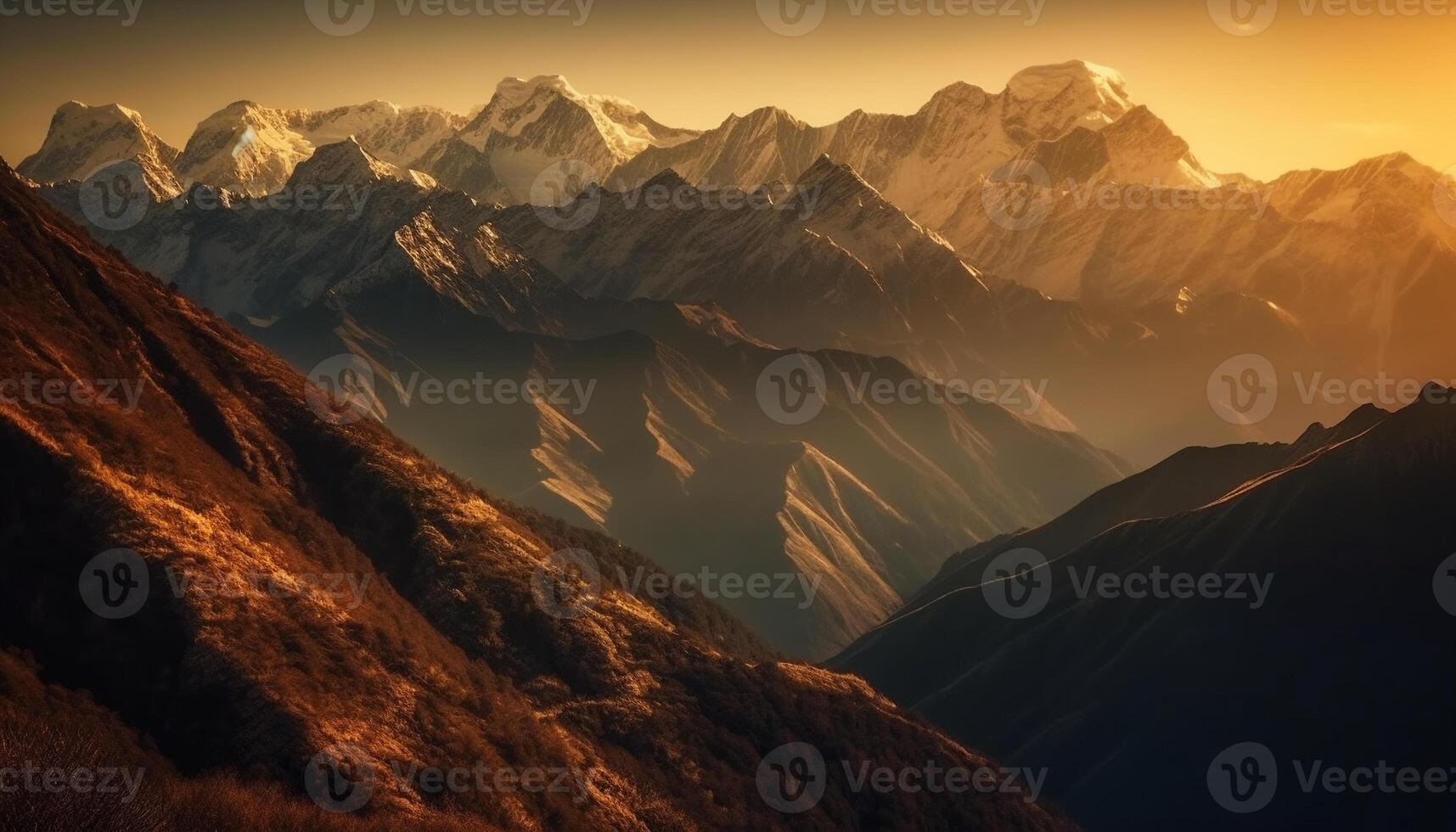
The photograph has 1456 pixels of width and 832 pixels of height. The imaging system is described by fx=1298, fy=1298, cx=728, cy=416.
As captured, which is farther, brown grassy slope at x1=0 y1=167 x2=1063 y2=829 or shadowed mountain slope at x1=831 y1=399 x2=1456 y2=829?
shadowed mountain slope at x1=831 y1=399 x2=1456 y2=829

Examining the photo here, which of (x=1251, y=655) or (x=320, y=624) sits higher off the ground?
(x=1251, y=655)

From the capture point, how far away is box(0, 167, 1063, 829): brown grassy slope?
66.9 metres

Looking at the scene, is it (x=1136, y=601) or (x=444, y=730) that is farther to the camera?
(x=1136, y=601)

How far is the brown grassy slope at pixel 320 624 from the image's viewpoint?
66938mm

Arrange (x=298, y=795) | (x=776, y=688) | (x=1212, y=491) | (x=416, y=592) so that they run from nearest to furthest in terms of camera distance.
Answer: (x=298, y=795)
(x=416, y=592)
(x=776, y=688)
(x=1212, y=491)

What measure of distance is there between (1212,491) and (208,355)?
474 feet

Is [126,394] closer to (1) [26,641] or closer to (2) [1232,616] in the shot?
(1) [26,641]

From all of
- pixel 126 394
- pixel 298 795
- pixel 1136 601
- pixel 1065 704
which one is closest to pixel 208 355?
pixel 126 394

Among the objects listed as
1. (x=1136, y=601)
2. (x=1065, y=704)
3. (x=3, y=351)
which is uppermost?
(x=3, y=351)

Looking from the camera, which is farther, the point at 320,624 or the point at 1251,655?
the point at 1251,655

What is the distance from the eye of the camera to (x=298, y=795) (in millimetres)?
62156

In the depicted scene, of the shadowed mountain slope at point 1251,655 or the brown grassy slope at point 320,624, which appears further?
the shadowed mountain slope at point 1251,655

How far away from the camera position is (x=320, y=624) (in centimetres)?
7606

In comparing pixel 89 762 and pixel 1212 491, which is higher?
pixel 1212 491
